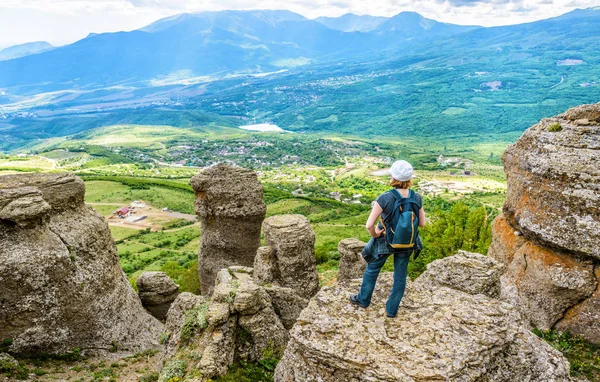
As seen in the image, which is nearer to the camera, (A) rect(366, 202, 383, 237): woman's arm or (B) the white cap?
(B) the white cap

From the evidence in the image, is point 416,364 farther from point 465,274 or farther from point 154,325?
point 154,325

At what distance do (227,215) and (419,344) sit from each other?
20928 mm

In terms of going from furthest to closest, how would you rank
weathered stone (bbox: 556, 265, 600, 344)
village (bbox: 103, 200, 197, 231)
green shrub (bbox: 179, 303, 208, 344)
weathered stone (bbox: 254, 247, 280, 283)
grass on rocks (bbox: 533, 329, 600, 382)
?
village (bbox: 103, 200, 197, 231), weathered stone (bbox: 254, 247, 280, 283), weathered stone (bbox: 556, 265, 600, 344), green shrub (bbox: 179, 303, 208, 344), grass on rocks (bbox: 533, 329, 600, 382)

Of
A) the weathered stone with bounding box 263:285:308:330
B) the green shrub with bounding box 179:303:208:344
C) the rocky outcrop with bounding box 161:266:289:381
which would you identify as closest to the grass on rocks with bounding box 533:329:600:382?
the weathered stone with bounding box 263:285:308:330

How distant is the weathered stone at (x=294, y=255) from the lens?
23703mm

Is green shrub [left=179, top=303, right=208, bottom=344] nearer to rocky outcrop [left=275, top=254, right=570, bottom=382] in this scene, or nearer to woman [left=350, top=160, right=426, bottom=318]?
rocky outcrop [left=275, top=254, right=570, bottom=382]

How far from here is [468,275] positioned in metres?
16.0

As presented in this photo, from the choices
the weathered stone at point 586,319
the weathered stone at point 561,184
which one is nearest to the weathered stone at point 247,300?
the weathered stone at point 561,184

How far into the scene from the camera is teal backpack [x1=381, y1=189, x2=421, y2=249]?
428 inches

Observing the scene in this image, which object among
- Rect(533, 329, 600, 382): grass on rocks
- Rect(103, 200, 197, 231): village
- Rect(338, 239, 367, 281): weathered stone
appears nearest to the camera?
Rect(533, 329, 600, 382): grass on rocks

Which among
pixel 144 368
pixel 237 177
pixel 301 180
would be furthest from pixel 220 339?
pixel 301 180

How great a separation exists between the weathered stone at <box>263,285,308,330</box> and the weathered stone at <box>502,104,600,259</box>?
419 inches

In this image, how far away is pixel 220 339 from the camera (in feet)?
48.1

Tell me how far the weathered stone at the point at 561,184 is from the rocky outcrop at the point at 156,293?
72.0 feet
